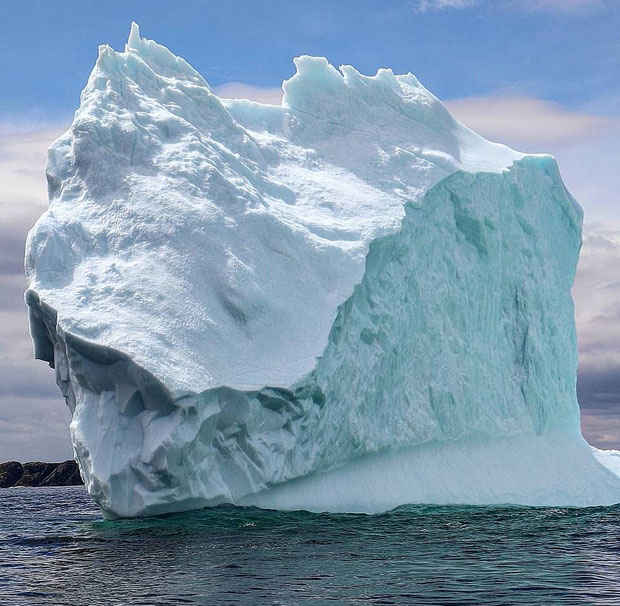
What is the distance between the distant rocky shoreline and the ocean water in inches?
1359

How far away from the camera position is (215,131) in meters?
15.8

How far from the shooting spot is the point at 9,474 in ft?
164

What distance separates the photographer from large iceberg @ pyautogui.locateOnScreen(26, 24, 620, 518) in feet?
40.2

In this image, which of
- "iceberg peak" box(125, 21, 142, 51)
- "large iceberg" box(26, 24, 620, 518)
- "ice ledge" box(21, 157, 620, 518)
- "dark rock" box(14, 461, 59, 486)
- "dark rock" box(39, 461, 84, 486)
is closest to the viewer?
"ice ledge" box(21, 157, 620, 518)

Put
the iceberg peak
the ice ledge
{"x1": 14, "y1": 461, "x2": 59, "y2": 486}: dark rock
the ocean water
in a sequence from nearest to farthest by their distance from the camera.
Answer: the ocean water → the ice ledge → the iceberg peak → {"x1": 14, "y1": 461, "x2": 59, "y2": 486}: dark rock

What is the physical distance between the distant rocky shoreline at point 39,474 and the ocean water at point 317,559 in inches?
1359

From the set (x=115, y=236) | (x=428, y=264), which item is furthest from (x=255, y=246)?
(x=428, y=264)

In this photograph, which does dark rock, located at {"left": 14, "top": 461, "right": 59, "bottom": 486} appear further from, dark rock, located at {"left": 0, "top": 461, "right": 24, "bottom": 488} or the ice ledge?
the ice ledge

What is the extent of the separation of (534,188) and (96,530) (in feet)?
33.6

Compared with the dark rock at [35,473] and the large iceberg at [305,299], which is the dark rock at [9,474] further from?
the large iceberg at [305,299]

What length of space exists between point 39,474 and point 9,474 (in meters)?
2.12

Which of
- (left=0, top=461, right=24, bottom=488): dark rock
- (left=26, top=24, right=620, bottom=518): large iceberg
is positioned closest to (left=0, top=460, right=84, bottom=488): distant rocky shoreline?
(left=0, top=461, right=24, bottom=488): dark rock

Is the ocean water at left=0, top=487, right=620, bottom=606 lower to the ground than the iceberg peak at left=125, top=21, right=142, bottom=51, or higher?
lower

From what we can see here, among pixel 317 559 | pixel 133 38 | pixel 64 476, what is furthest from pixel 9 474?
pixel 317 559
